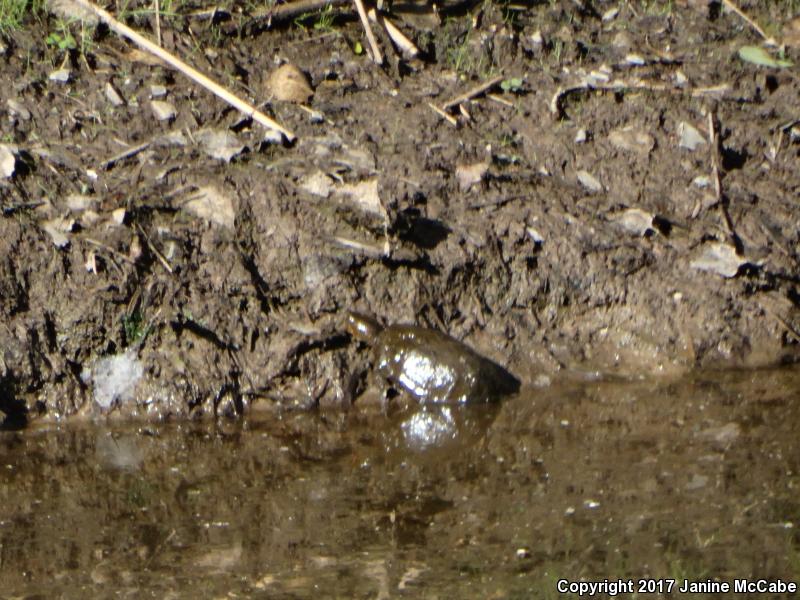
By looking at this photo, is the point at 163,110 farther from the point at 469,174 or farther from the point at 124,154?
the point at 469,174

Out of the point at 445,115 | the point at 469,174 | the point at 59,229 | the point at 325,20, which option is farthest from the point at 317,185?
the point at 325,20

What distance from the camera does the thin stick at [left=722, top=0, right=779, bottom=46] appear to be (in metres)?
6.58

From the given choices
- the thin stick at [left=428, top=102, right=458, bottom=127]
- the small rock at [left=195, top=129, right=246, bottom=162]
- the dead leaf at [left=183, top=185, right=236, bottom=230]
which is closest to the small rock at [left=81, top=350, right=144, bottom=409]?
the dead leaf at [left=183, top=185, right=236, bottom=230]

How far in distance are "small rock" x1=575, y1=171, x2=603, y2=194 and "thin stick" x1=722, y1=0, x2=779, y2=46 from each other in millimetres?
1598

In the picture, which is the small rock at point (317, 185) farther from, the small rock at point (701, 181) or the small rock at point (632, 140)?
the small rock at point (701, 181)

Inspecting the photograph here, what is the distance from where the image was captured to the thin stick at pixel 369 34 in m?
6.11

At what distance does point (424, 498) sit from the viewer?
164 inches

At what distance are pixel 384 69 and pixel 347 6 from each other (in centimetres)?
48

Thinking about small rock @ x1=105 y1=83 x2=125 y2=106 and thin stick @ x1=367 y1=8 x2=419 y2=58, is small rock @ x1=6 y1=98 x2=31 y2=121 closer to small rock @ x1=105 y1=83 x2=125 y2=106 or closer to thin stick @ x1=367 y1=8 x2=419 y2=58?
small rock @ x1=105 y1=83 x2=125 y2=106

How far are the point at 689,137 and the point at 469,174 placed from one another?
1160 mm

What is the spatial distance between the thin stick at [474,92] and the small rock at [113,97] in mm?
1518

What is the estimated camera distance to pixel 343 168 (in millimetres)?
5473

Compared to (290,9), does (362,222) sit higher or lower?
lower

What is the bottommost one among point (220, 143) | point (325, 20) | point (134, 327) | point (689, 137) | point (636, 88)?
point (134, 327)
